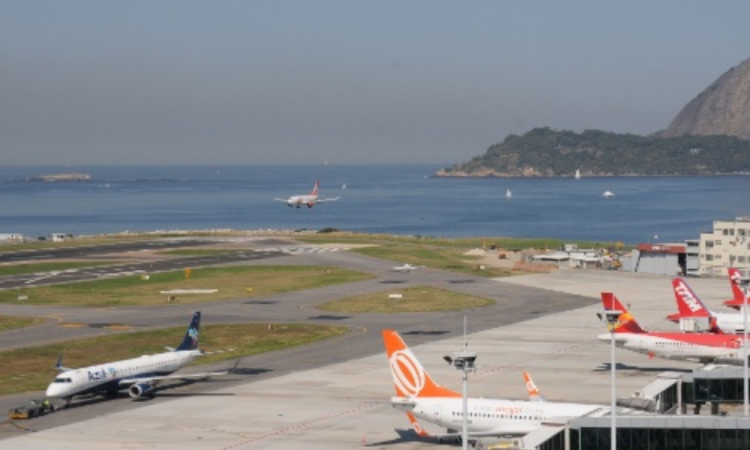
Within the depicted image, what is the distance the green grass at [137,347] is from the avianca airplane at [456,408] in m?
39.3

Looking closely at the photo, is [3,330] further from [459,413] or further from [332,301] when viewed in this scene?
[459,413]

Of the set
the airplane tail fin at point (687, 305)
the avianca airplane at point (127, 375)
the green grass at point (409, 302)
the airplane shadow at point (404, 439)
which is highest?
the airplane tail fin at point (687, 305)

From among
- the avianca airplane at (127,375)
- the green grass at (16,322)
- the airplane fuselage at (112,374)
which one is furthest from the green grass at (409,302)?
the airplane fuselage at (112,374)

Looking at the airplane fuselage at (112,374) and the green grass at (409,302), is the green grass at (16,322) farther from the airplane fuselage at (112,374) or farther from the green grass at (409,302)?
the airplane fuselage at (112,374)

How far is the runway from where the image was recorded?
81.5m

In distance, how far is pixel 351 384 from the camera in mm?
101188

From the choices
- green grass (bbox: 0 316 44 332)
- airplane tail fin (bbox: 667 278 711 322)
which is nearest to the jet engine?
green grass (bbox: 0 316 44 332)

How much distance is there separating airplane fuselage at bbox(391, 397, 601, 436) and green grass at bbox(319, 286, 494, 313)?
78.3 metres

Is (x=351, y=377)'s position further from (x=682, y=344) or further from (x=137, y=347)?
(x=137, y=347)

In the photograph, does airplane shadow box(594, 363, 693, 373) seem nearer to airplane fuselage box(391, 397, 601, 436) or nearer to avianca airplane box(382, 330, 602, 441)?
avianca airplane box(382, 330, 602, 441)

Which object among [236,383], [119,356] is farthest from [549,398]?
[119,356]

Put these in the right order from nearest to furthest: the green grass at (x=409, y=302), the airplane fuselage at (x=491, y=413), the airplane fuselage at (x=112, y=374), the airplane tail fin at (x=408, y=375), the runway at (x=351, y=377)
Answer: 1. the airplane fuselage at (x=491, y=413)
2. the airplane tail fin at (x=408, y=375)
3. the runway at (x=351, y=377)
4. the airplane fuselage at (x=112, y=374)
5. the green grass at (x=409, y=302)

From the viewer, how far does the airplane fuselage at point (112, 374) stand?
91625 millimetres

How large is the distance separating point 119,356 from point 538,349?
3888 cm
